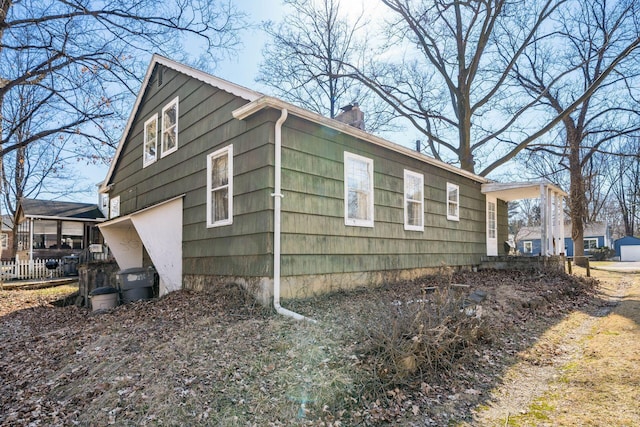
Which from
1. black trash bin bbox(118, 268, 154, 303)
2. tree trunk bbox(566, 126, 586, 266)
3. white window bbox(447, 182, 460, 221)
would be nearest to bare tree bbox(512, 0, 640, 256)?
tree trunk bbox(566, 126, 586, 266)

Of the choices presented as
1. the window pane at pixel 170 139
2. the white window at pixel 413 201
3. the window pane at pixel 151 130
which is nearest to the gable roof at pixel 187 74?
the window pane at pixel 151 130

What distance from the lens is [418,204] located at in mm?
9953

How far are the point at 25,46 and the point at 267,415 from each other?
11541mm

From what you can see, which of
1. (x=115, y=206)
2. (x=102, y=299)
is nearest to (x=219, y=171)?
(x=102, y=299)

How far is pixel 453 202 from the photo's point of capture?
11547mm

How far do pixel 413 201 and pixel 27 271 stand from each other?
16719mm

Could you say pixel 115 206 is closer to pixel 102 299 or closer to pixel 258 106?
pixel 102 299

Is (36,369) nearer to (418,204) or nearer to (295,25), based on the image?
(418,204)

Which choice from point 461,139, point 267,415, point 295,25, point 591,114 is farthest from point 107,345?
point 591,114

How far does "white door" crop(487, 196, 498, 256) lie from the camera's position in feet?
45.1

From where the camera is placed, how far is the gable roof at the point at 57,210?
20470 mm

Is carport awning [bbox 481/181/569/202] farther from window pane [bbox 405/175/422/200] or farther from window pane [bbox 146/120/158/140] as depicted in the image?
window pane [bbox 146/120/158/140]

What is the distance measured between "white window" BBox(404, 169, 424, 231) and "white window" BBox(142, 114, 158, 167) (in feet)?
22.0

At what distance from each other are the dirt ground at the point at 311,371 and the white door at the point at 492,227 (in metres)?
7.05
